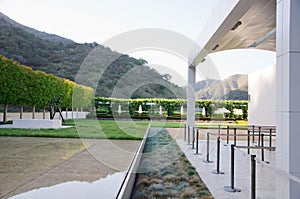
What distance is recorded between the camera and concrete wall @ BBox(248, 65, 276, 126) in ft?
37.1

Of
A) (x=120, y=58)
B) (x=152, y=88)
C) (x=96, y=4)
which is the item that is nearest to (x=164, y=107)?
(x=152, y=88)

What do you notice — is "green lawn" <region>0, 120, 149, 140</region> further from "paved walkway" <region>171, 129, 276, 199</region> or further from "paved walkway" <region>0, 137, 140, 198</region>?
"paved walkway" <region>171, 129, 276, 199</region>

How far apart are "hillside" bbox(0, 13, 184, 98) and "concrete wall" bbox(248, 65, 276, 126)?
637 centimetres

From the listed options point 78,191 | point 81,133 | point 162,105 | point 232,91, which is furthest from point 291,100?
point 232,91

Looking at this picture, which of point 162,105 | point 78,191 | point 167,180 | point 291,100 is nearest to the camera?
point 291,100

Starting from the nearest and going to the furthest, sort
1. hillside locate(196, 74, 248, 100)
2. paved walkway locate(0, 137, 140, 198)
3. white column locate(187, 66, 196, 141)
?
1. paved walkway locate(0, 137, 140, 198)
2. white column locate(187, 66, 196, 141)
3. hillside locate(196, 74, 248, 100)

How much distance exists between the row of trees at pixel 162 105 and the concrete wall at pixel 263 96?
9682 millimetres

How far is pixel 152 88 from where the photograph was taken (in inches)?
976

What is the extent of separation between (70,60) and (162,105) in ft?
36.2

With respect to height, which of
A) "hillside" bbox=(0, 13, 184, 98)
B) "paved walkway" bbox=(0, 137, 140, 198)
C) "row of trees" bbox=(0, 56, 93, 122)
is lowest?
"paved walkway" bbox=(0, 137, 140, 198)

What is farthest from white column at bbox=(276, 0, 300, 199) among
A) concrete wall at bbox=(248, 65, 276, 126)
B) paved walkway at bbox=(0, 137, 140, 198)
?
concrete wall at bbox=(248, 65, 276, 126)

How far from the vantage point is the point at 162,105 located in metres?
24.8

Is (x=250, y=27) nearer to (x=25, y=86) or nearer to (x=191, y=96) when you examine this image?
(x=191, y=96)

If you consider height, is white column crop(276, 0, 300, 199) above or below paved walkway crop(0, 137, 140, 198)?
above
